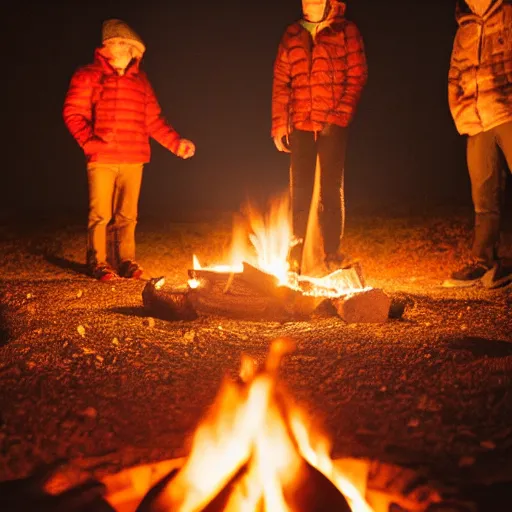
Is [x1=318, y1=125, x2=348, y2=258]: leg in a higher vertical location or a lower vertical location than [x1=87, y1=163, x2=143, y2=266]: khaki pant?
higher

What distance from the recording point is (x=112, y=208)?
5.86 m

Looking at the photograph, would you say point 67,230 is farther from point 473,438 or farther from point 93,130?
point 473,438

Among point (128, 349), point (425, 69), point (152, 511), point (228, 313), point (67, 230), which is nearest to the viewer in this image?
point (152, 511)

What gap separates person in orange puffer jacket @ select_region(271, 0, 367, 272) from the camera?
4766mm

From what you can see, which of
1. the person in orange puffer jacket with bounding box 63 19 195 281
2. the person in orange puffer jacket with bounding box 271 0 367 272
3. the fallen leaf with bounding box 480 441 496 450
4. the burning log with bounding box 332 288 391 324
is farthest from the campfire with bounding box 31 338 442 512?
the person in orange puffer jacket with bounding box 63 19 195 281

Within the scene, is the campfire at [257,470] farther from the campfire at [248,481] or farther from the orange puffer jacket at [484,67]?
the orange puffer jacket at [484,67]

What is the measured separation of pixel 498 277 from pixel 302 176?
1843 millimetres

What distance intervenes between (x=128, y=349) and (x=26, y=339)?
0.61 meters

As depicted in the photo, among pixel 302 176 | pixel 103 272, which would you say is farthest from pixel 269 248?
pixel 103 272

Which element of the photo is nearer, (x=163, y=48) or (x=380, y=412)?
(x=380, y=412)

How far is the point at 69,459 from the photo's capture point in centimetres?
201

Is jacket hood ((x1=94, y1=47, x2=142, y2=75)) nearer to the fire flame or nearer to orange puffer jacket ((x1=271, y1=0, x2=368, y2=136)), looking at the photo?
orange puffer jacket ((x1=271, y1=0, x2=368, y2=136))

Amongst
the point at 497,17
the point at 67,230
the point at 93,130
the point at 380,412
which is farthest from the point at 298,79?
the point at 67,230

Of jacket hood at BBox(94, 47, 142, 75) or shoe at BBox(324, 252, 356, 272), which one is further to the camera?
jacket hood at BBox(94, 47, 142, 75)
